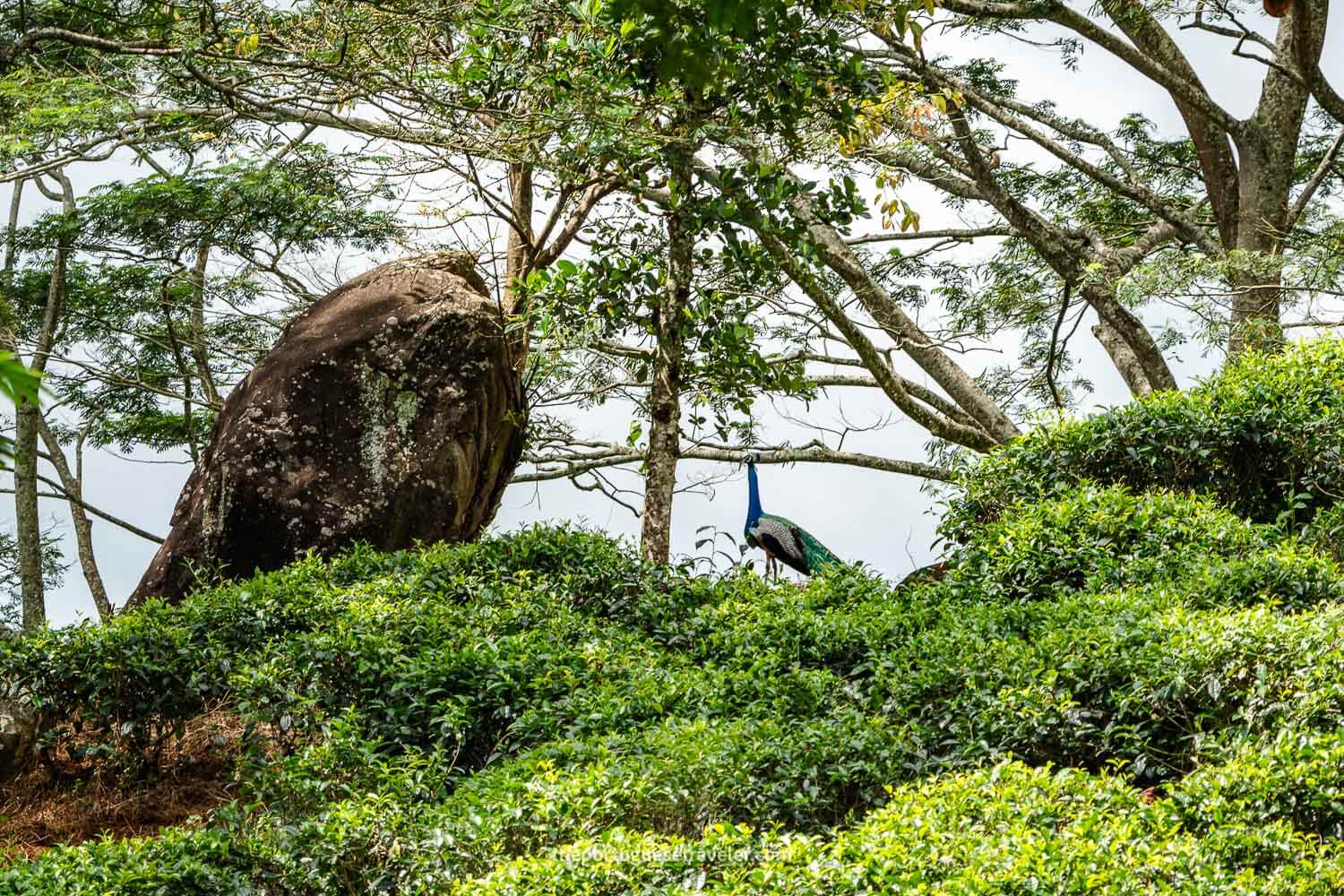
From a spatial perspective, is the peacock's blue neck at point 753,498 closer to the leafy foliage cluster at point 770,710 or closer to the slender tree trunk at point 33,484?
the leafy foliage cluster at point 770,710

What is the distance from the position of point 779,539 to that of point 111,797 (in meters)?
4.24

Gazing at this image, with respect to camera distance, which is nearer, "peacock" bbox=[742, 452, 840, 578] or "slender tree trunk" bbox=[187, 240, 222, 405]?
"peacock" bbox=[742, 452, 840, 578]

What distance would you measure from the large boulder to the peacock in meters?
1.86

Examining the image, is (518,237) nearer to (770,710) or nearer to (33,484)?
(770,710)

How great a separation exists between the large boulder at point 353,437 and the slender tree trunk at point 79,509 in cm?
431

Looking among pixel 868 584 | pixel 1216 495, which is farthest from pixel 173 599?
pixel 1216 495

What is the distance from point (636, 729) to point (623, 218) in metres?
3.28

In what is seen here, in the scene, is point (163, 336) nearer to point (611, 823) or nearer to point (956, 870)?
point (611, 823)

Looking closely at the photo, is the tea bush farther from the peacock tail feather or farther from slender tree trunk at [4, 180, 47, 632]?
slender tree trunk at [4, 180, 47, 632]

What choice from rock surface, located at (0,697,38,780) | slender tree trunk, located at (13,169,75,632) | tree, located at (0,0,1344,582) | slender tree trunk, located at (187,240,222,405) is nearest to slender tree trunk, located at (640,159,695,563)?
tree, located at (0,0,1344,582)

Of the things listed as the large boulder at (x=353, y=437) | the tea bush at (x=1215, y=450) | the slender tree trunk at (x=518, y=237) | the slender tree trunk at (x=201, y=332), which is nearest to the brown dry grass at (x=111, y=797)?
the large boulder at (x=353, y=437)

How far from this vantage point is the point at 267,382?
6543 millimetres

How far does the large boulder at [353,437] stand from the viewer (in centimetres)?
626

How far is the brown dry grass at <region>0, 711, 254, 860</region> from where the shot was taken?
466 cm
